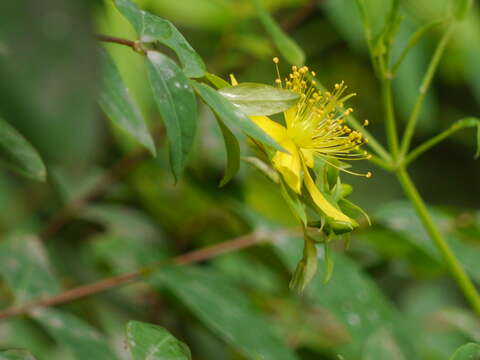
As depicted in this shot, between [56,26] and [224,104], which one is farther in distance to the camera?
[224,104]

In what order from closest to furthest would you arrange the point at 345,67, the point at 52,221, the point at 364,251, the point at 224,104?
the point at 224,104 → the point at 52,221 → the point at 364,251 → the point at 345,67

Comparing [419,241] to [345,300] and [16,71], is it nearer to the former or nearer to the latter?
[345,300]

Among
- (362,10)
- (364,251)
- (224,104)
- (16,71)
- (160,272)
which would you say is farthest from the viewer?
(364,251)

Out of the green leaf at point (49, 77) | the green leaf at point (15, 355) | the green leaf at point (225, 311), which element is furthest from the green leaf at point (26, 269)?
the green leaf at point (49, 77)

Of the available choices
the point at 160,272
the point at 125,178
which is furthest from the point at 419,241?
the point at 125,178

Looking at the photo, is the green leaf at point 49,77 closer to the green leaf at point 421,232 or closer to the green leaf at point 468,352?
the green leaf at point 468,352
